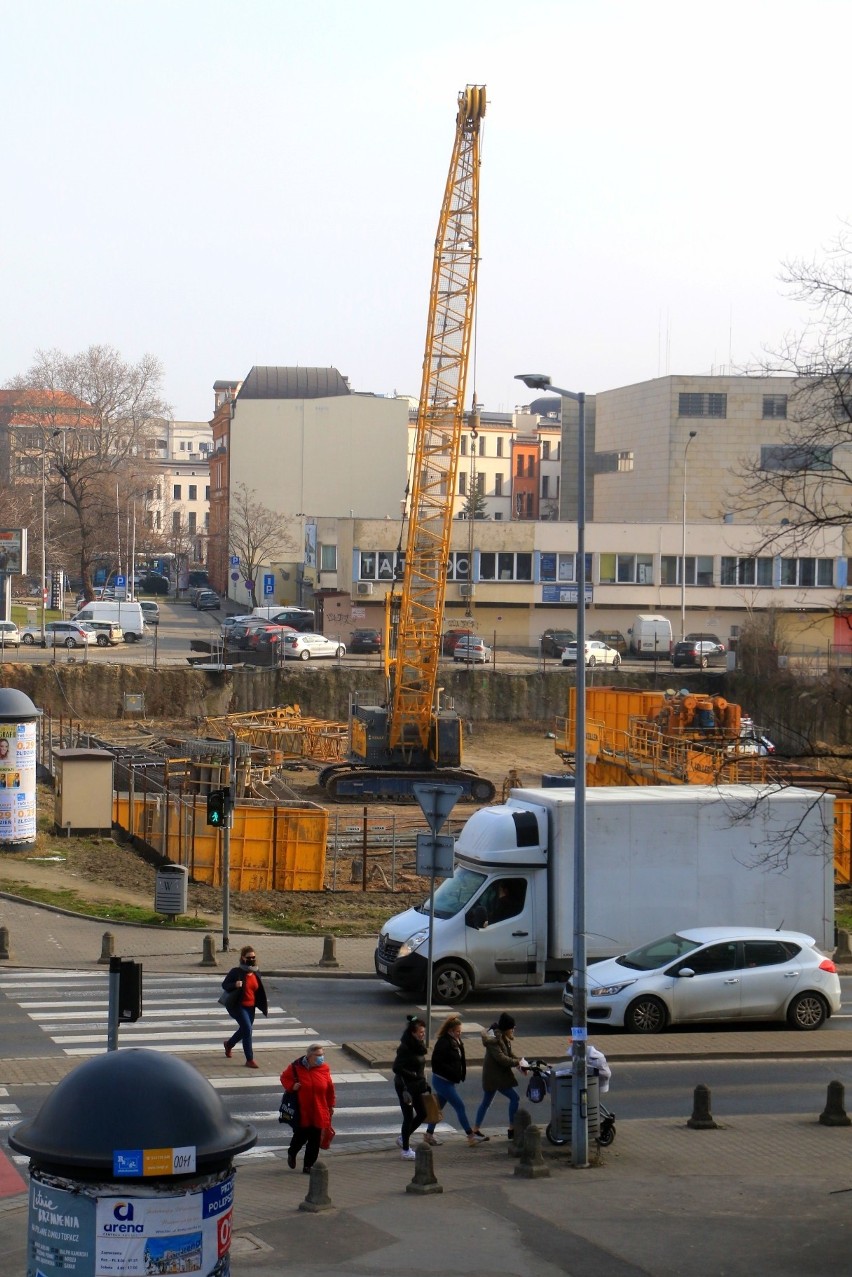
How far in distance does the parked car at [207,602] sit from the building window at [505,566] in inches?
971

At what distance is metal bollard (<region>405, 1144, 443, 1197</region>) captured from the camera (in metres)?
12.6

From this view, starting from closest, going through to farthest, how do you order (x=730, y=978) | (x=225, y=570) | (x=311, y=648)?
(x=730, y=978)
(x=311, y=648)
(x=225, y=570)

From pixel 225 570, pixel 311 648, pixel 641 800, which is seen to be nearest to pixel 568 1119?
pixel 641 800

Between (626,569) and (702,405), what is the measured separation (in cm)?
1820

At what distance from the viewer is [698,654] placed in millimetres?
71812

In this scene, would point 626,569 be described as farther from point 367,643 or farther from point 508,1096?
point 508,1096

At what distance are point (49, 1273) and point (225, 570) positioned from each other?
103779mm

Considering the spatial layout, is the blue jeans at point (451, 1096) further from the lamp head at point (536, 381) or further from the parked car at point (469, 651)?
the parked car at point (469, 651)

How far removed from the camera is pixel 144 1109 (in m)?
6.32

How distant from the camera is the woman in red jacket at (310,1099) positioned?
43.2 ft

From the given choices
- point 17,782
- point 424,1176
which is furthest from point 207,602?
point 424,1176

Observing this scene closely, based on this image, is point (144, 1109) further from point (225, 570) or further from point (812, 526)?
point (225, 570)

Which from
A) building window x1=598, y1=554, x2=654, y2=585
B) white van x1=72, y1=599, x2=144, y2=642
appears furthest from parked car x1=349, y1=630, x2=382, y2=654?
building window x1=598, y1=554, x2=654, y2=585

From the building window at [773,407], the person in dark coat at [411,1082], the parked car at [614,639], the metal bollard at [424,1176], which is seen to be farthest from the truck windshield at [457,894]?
the building window at [773,407]
